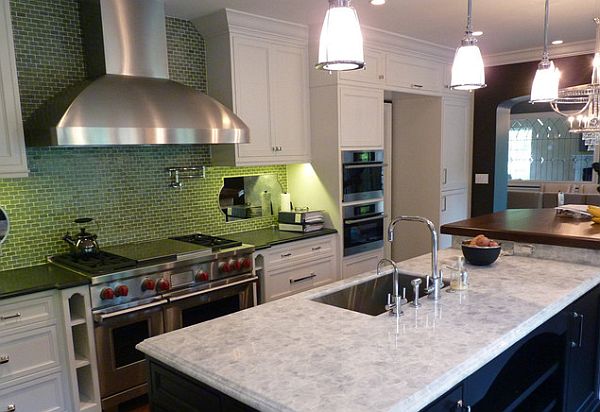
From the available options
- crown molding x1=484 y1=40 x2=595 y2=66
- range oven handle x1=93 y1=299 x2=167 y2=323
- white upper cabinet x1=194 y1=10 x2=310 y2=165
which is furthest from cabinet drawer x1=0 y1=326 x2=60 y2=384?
crown molding x1=484 y1=40 x2=595 y2=66

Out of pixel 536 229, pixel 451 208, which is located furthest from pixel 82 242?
pixel 451 208

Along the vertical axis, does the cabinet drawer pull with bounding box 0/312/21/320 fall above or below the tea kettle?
below

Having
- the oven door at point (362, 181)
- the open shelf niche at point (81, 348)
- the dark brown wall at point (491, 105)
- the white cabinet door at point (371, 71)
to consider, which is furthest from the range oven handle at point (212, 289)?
the dark brown wall at point (491, 105)

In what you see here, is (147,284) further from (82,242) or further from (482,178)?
(482,178)

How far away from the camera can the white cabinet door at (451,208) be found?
→ 523 centimetres

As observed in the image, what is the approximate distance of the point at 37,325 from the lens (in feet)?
8.29

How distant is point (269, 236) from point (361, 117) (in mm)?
1327

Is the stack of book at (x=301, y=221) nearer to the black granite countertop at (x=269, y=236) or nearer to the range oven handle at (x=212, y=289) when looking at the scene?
the black granite countertop at (x=269, y=236)

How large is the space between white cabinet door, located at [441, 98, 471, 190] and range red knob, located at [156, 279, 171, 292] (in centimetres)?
330

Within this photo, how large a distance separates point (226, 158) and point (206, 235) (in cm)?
62

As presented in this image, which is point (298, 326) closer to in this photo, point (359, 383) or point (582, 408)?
point (359, 383)

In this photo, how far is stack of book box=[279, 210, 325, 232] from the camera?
13.1 ft

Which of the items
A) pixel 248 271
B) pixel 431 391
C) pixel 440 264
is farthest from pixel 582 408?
pixel 248 271

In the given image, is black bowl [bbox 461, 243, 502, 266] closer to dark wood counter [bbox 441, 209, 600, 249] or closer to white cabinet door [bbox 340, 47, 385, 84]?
dark wood counter [bbox 441, 209, 600, 249]
